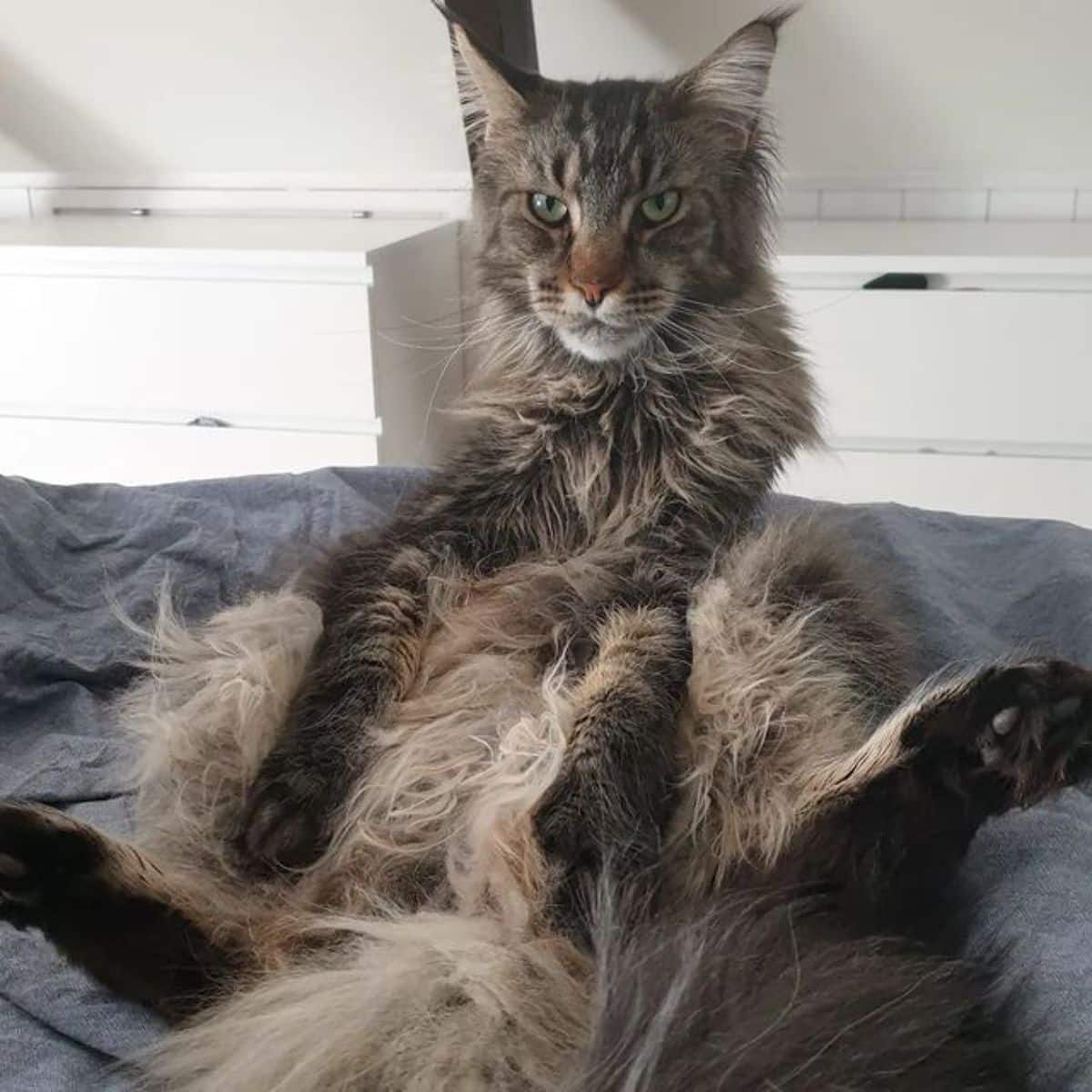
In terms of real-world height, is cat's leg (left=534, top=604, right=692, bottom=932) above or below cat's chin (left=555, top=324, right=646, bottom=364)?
below

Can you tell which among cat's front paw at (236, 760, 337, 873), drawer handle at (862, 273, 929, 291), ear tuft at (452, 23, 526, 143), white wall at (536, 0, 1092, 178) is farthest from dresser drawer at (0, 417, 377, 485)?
cat's front paw at (236, 760, 337, 873)

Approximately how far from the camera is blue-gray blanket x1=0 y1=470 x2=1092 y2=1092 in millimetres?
983

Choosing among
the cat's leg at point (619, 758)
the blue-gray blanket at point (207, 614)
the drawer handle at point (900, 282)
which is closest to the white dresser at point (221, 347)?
Result: the blue-gray blanket at point (207, 614)

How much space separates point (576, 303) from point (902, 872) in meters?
0.71

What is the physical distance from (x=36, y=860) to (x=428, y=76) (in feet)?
7.87

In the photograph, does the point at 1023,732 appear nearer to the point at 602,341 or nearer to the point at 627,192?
the point at 602,341

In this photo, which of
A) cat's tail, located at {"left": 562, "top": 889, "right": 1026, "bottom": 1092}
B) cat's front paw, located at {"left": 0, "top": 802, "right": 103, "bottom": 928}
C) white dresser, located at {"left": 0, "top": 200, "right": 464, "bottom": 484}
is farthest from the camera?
white dresser, located at {"left": 0, "top": 200, "right": 464, "bottom": 484}

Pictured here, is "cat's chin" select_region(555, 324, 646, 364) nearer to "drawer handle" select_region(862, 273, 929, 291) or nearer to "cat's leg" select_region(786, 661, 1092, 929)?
"cat's leg" select_region(786, 661, 1092, 929)

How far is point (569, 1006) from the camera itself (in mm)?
880

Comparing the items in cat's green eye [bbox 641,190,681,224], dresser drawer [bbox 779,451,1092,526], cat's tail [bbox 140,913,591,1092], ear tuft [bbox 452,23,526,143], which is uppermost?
ear tuft [bbox 452,23,526,143]

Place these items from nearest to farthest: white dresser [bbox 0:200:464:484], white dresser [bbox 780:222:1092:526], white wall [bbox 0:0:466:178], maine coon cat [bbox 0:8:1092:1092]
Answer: maine coon cat [bbox 0:8:1092:1092]
white dresser [bbox 780:222:1092:526]
white dresser [bbox 0:200:464:484]
white wall [bbox 0:0:466:178]

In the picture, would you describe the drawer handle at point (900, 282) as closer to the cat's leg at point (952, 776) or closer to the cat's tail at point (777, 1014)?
the cat's leg at point (952, 776)

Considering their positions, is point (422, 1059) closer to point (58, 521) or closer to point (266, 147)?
point (58, 521)

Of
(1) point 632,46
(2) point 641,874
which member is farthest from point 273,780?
(1) point 632,46
